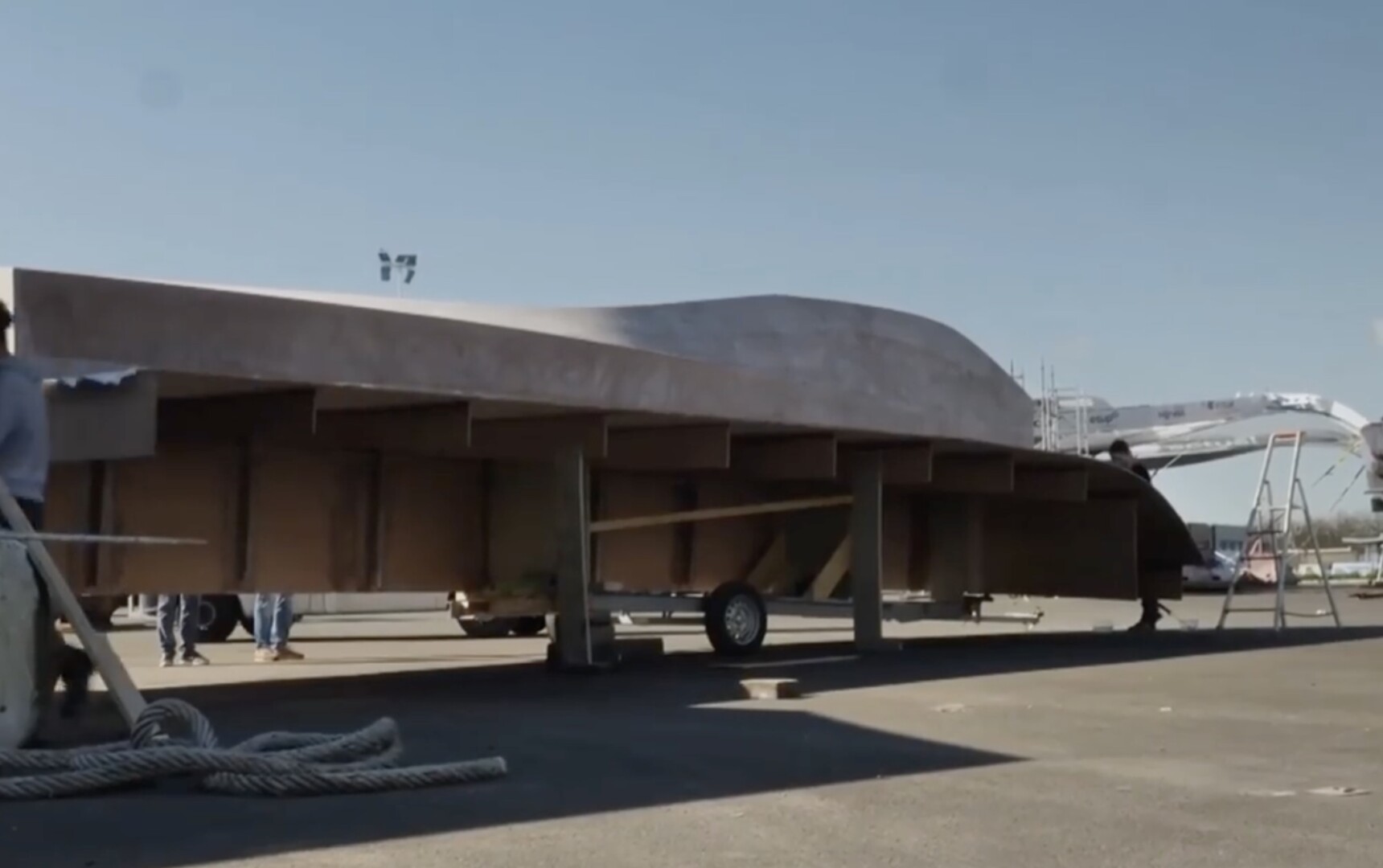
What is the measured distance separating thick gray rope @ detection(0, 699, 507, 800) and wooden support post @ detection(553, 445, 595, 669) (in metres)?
7.21

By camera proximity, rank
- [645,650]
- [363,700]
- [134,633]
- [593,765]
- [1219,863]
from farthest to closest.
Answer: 1. [134,633]
2. [645,650]
3. [363,700]
4. [593,765]
5. [1219,863]

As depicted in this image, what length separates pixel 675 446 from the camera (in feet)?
50.6

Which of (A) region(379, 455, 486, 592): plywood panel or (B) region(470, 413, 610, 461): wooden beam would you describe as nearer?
Answer: (B) region(470, 413, 610, 461): wooden beam

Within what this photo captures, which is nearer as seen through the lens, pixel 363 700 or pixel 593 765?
pixel 593 765

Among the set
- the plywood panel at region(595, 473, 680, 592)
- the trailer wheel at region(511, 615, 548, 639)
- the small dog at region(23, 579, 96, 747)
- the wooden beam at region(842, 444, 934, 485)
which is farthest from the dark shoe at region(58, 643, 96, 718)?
the trailer wheel at region(511, 615, 548, 639)

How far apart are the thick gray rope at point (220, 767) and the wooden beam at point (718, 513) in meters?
8.18

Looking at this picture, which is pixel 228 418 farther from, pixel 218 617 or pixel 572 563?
pixel 218 617

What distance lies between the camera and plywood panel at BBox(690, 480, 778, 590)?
58.3ft

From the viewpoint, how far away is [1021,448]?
1823cm

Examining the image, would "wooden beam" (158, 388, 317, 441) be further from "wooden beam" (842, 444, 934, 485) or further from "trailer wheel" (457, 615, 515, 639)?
"trailer wheel" (457, 615, 515, 639)

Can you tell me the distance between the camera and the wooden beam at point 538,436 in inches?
556

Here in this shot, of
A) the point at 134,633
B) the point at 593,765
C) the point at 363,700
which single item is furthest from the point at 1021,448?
the point at 134,633

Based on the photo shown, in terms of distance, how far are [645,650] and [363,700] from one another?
558 centimetres

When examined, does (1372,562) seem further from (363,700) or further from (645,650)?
(363,700)
